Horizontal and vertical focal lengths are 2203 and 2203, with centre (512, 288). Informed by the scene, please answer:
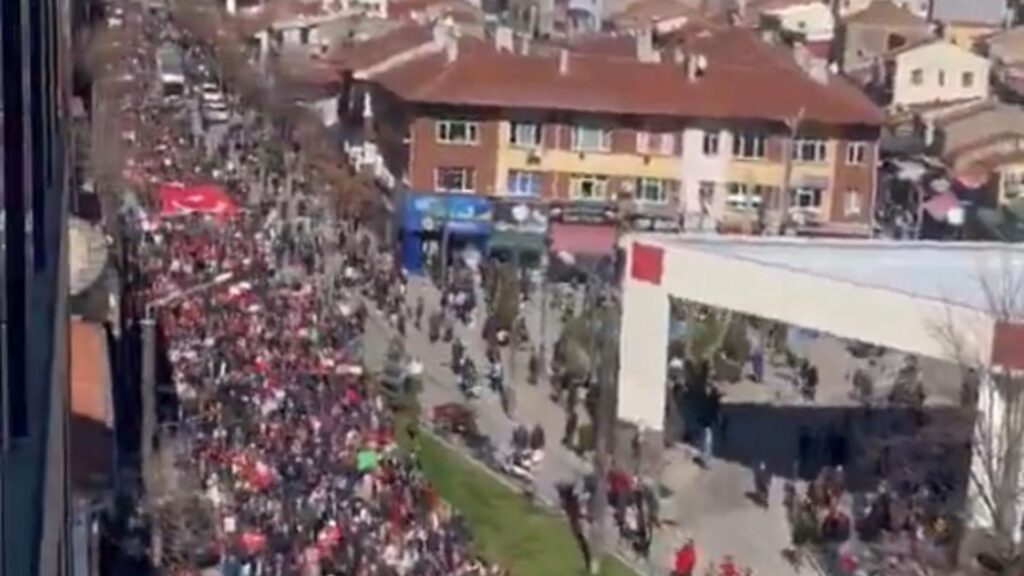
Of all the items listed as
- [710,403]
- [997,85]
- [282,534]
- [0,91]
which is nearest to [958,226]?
[997,85]

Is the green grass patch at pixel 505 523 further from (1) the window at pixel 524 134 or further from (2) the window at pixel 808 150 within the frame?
(2) the window at pixel 808 150

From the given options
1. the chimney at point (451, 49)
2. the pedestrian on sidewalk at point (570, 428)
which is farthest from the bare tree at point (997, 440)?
the chimney at point (451, 49)

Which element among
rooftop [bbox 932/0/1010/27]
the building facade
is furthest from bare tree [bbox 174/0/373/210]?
the building facade

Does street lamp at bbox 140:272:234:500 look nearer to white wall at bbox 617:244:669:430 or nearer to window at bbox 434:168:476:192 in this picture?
white wall at bbox 617:244:669:430

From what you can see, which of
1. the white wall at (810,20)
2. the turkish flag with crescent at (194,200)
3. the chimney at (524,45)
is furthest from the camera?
the white wall at (810,20)

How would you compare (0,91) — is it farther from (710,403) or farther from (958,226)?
(958,226)

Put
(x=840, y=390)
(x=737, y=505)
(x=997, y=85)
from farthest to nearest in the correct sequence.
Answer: (x=997, y=85)
(x=840, y=390)
(x=737, y=505)
